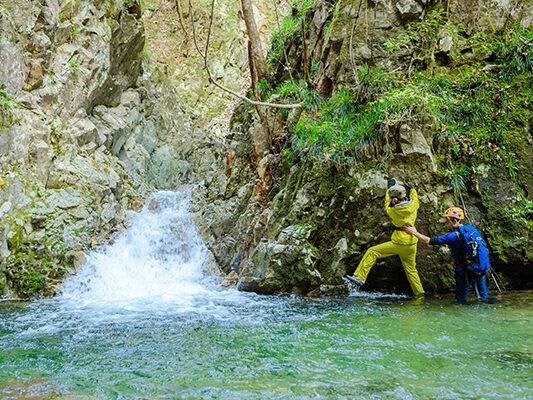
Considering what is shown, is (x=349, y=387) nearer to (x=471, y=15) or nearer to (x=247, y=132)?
(x=471, y=15)

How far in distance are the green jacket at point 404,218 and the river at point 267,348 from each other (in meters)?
0.95

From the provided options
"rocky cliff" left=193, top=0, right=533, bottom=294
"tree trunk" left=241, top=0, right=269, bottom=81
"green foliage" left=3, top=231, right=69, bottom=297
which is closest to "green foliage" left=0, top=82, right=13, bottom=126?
"green foliage" left=3, top=231, right=69, bottom=297

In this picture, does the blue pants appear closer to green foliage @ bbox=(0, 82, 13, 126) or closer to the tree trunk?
the tree trunk

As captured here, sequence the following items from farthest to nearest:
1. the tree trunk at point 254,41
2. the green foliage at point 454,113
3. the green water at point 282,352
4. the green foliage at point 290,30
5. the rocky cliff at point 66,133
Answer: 1. the green foliage at point 290,30
2. the tree trunk at point 254,41
3. the rocky cliff at point 66,133
4. the green foliage at point 454,113
5. the green water at point 282,352

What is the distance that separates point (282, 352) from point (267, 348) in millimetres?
203

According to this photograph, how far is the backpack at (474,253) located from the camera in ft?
16.8

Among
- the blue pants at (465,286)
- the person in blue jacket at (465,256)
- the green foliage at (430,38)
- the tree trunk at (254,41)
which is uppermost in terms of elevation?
the tree trunk at (254,41)

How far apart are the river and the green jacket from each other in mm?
946

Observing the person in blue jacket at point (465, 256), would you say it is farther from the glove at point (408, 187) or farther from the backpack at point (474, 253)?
the glove at point (408, 187)

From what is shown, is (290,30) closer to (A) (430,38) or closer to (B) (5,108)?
(A) (430,38)

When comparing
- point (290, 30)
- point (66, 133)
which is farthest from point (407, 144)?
point (66, 133)

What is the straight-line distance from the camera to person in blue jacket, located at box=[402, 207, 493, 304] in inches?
202

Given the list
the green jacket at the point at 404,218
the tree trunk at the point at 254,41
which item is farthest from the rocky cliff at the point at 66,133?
the green jacket at the point at 404,218

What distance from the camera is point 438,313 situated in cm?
464
